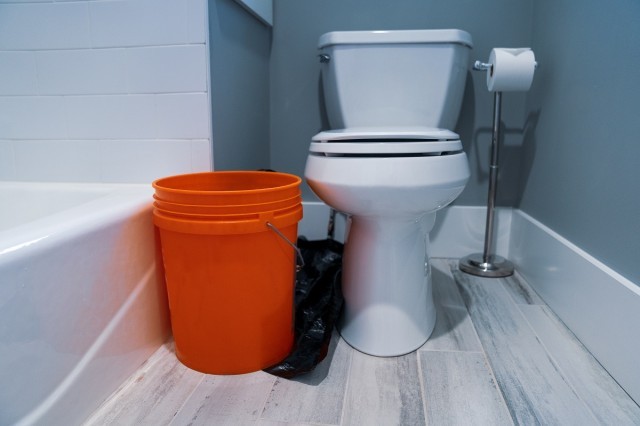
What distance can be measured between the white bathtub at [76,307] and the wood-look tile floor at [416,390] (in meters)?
0.06

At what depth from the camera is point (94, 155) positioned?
1.16m

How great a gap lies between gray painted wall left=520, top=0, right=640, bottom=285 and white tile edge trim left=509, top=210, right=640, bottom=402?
3 centimetres

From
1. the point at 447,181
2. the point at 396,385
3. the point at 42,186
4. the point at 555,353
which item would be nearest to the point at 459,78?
the point at 447,181

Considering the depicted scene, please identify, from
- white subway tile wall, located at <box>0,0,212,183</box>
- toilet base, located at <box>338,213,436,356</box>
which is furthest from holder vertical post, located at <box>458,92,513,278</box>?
white subway tile wall, located at <box>0,0,212,183</box>

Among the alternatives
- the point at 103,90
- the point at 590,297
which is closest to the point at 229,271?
the point at 103,90

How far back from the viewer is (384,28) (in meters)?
1.50

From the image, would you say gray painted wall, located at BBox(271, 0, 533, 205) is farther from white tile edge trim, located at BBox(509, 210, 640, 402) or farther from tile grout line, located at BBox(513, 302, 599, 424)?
tile grout line, located at BBox(513, 302, 599, 424)

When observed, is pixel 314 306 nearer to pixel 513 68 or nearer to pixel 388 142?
pixel 388 142

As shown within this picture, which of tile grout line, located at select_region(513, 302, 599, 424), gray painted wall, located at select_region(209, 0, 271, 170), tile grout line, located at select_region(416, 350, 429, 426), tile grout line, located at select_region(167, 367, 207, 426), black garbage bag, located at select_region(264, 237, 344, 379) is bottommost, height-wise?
tile grout line, located at select_region(167, 367, 207, 426)

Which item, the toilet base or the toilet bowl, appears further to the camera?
the toilet base

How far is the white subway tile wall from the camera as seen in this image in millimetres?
1076

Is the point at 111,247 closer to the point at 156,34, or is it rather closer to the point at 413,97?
the point at 156,34

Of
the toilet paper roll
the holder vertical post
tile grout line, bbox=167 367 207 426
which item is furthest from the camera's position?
the holder vertical post

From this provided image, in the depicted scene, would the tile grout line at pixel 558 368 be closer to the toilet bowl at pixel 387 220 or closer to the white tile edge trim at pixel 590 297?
the white tile edge trim at pixel 590 297
